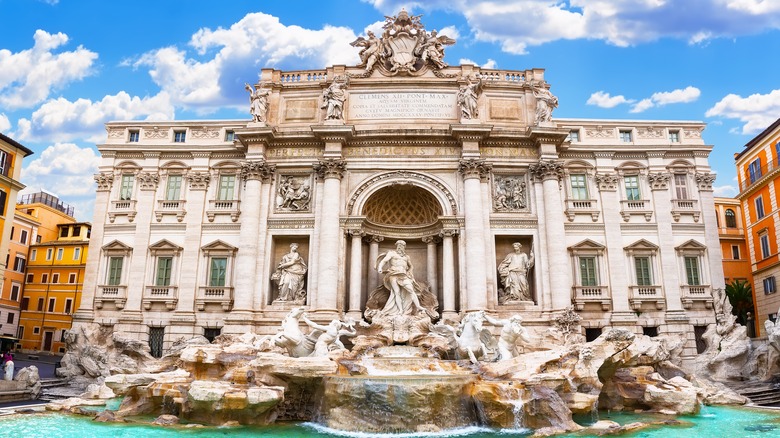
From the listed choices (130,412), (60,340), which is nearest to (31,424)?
(130,412)

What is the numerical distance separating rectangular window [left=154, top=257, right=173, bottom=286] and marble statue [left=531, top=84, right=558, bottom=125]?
62.6 ft

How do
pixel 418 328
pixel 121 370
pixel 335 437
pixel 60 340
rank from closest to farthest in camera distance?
1. pixel 335 437
2. pixel 121 370
3. pixel 418 328
4. pixel 60 340

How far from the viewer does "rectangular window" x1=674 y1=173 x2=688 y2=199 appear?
84.2ft

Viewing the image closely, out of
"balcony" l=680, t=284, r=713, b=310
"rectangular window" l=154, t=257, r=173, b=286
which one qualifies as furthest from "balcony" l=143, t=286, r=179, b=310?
"balcony" l=680, t=284, r=713, b=310

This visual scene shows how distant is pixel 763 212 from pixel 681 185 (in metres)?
9.66

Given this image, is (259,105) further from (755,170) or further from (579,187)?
(755,170)

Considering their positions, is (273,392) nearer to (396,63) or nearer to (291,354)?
(291,354)

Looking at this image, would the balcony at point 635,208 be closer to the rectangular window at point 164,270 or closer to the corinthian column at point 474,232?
the corinthian column at point 474,232

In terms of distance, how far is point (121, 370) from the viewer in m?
19.7

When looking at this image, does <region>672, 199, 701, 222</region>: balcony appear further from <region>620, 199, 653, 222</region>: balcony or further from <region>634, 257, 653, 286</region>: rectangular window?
<region>634, 257, 653, 286</region>: rectangular window

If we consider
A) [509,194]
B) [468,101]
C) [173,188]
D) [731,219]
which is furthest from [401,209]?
[731,219]

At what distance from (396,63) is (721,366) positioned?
1985 cm

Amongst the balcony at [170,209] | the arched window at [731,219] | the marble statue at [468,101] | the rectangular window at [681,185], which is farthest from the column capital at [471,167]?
the arched window at [731,219]

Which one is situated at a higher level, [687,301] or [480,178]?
[480,178]
